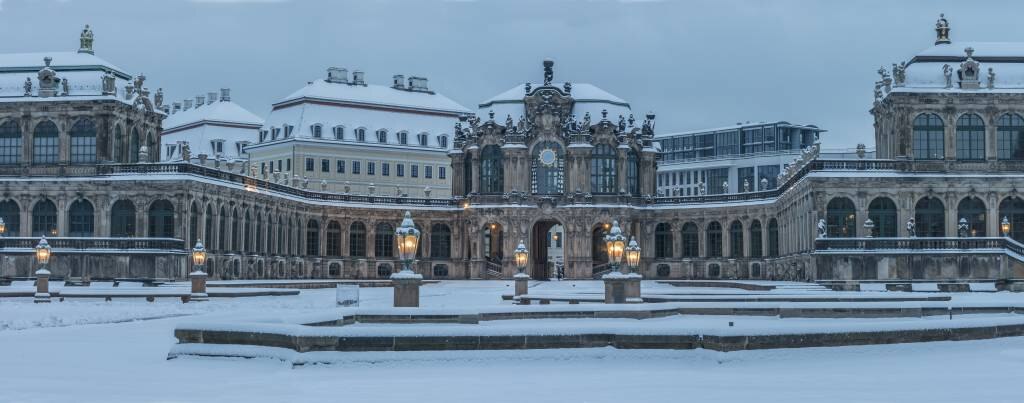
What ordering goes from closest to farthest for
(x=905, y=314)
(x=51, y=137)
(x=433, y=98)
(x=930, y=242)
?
1. (x=905, y=314)
2. (x=930, y=242)
3. (x=51, y=137)
4. (x=433, y=98)

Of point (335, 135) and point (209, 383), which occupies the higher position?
point (335, 135)

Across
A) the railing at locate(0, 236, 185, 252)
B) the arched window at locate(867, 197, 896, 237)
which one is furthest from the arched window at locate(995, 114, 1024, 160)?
the railing at locate(0, 236, 185, 252)

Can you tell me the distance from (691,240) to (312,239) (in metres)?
30.2

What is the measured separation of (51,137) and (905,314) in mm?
61424

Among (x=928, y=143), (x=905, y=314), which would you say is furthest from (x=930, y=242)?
(x=905, y=314)

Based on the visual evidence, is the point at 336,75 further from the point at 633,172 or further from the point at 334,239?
the point at 633,172

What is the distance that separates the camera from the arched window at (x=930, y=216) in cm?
7844

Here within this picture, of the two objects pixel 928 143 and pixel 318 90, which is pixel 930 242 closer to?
pixel 928 143

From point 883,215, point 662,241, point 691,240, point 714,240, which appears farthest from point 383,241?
point 883,215

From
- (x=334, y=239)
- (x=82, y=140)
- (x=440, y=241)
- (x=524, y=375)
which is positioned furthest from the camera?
(x=440, y=241)

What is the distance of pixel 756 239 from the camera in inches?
3964

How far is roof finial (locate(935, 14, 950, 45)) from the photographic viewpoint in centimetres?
8288

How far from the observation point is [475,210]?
103812 millimetres

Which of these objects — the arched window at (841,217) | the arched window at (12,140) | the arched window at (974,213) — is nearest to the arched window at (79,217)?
the arched window at (12,140)
